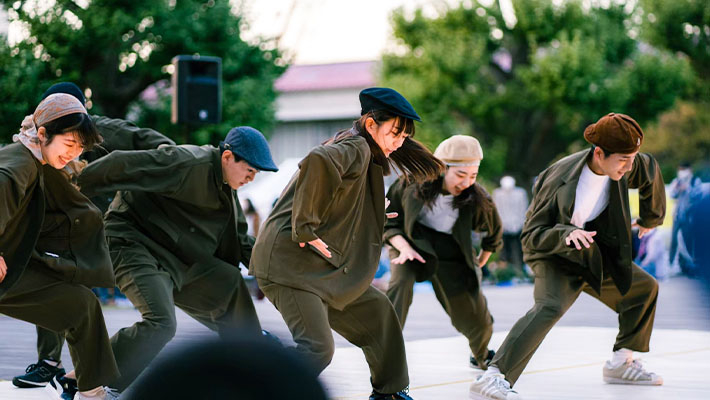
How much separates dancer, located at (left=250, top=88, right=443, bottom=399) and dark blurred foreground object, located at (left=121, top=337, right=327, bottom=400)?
6.46 ft

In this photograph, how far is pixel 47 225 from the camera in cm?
525

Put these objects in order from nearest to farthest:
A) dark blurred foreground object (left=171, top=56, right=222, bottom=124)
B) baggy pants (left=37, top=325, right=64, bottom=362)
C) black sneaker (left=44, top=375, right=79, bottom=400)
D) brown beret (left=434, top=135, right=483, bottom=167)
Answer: black sneaker (left=44, top=375, right=79, bottom=400), baggy pants (left=37, top=325, right=64, bottom=362), brown beret (left=434, top=135, right=483, bottom=167), dark blurred foreground object (left=171, top=56, right=222, bottom=124)

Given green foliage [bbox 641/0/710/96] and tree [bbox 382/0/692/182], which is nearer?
tree [bbox 382/0/692/182]

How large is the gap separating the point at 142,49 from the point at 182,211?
665 inches

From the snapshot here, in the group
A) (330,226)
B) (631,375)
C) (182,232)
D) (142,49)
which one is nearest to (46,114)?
(182,232)

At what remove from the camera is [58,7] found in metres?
21.0

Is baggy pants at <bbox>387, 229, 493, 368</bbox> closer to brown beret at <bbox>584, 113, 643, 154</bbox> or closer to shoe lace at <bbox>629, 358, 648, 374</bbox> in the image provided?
shoe lace at <bbox>629, 358, 648, 374</bbox>

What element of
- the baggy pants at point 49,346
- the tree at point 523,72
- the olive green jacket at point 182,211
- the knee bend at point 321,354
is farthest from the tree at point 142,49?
the knee bend at point 321,354

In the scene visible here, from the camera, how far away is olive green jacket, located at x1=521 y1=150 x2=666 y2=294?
21.0 feet

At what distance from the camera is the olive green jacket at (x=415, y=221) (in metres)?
7.36

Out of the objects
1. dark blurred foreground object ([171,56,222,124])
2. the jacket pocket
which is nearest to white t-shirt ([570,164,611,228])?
the jacket pocket

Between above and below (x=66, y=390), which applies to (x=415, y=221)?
above

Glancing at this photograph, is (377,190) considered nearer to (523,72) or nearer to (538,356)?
(538,356)

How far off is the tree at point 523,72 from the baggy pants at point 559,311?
816 inches
